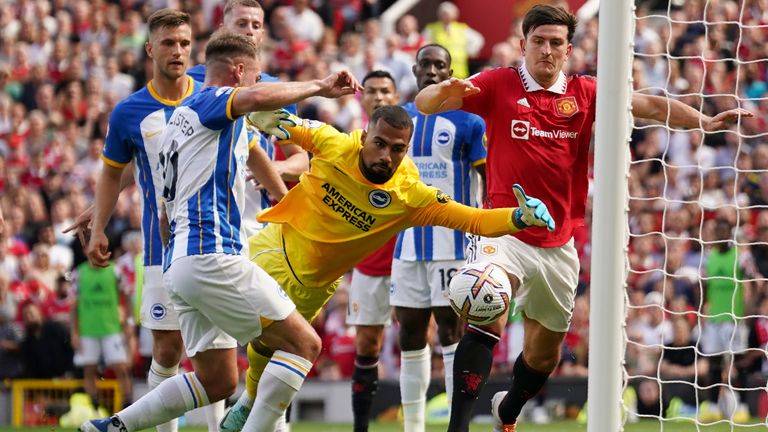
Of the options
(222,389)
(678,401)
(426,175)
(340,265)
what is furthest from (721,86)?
(222,389)

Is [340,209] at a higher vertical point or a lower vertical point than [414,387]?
higher

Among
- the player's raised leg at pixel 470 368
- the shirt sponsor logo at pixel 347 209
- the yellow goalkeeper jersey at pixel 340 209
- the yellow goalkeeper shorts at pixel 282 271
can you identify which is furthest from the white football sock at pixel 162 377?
the player's raised leg at pixel 470 368

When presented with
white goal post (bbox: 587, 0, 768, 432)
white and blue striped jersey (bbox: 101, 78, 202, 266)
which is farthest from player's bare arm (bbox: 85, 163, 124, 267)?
white goal post (bbox: 587, 0, 768, 432)

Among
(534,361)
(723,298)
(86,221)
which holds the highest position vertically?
(86,221)

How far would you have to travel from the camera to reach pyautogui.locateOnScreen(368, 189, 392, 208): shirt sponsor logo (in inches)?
296

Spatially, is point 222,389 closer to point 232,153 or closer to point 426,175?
point 232,153

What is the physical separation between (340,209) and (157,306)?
4.43 ft

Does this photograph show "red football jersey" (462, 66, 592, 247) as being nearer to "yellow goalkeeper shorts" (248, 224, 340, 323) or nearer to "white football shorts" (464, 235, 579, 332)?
"white football shorts" (464, 235, 579, 332)

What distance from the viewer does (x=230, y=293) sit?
6852 mm

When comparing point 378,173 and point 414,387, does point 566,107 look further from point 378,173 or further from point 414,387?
point 414,387

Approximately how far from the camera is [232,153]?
7023 mm

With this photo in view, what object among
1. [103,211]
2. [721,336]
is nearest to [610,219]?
[103,211]

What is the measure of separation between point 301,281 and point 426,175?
6.64 ft

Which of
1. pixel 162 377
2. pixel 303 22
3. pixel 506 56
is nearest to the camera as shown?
pixel 162 377
